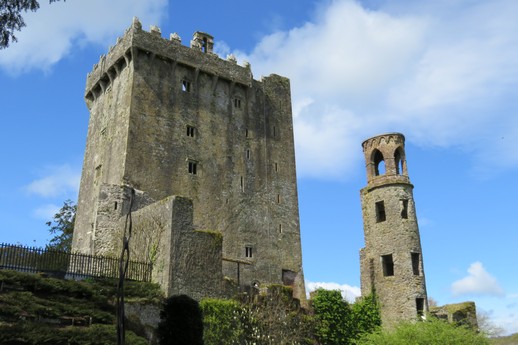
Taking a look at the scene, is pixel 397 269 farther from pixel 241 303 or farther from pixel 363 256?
pixel 241 303

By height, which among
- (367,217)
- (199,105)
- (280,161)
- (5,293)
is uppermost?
(199,105)

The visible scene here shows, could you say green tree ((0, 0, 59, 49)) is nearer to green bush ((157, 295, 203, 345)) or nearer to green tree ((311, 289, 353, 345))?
green bush ((157, 295, 203, 345))

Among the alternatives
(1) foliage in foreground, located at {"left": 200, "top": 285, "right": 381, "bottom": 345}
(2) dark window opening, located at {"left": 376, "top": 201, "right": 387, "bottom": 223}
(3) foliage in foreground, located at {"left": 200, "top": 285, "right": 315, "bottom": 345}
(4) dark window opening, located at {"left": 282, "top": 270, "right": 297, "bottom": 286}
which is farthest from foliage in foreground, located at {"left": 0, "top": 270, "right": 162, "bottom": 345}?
(2) dark window opening, located at {"left": 376, "top": 201, "right": 387, "bottom": 223}

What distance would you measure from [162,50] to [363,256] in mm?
17492

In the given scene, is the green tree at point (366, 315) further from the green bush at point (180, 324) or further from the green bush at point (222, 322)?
the green bush at point (180, 324)

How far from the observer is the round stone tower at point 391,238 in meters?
30.4

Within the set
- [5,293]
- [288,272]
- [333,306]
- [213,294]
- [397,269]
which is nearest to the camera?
[5,293]

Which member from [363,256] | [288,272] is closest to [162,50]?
[288,272]

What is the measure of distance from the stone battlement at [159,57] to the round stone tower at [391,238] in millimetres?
10200

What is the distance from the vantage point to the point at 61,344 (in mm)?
16047

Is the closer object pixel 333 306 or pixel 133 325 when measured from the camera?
pixel 133 325

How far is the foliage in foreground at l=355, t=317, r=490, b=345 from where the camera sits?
24484 millimetres

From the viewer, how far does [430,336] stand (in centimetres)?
2464

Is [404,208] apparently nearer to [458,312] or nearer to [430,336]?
[458,312]
